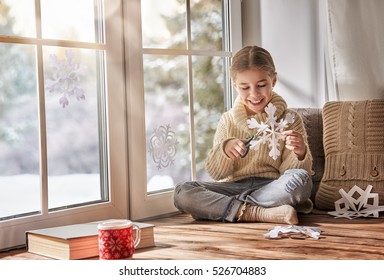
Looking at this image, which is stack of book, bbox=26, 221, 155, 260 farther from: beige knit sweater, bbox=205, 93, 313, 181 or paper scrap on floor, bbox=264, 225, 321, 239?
beige knit sweater, bbox=205, 93, 313, 181

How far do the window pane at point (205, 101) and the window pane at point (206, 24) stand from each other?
50 mm

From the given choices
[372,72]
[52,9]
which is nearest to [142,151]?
[52,9]

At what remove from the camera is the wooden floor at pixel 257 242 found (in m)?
1.60

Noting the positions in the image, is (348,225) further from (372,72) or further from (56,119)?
(56,119)

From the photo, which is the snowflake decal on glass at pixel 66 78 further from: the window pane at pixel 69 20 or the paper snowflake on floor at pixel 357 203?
the paper snowflake on floor at pixel 357 203

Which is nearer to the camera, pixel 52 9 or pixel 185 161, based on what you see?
pixel 52 9

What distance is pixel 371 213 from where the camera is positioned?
82.3 inches

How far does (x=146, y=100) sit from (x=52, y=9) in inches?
17.6

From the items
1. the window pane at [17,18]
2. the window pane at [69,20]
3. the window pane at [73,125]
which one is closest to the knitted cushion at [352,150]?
the window pane at [73,125]

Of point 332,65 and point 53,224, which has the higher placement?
point 332,65

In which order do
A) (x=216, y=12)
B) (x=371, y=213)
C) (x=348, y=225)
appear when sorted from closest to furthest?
1. (x=348, y=225)
2. (x=371, y=213)
3. (x=216, y=12)

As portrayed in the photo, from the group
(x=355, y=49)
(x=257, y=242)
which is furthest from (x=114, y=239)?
(x=355, y=49)

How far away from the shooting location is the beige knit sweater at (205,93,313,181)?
2.16 m

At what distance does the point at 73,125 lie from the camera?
1987 millimetres
